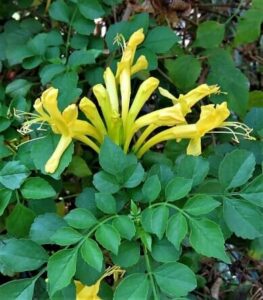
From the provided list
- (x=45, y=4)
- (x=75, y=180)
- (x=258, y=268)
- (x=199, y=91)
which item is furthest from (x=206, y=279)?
(x=45, y=4)

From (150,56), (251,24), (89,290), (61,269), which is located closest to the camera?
(61,269)

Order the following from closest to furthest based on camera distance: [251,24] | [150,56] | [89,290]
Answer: [89,290]
[150,56]
[251,24]

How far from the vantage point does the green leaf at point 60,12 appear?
0.89 meters

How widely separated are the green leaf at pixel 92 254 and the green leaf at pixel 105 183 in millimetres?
67

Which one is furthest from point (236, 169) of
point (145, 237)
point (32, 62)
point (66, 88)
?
point (32, 62)

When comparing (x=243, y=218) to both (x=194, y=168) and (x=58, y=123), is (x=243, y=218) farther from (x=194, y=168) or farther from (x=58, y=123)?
(x=58, y=123)

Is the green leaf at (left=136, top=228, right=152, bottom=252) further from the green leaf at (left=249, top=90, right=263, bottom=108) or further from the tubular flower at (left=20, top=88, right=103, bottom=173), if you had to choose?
the green leaf at (left=249, top=90, right=263, bottom=108)

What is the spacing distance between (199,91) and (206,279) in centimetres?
40

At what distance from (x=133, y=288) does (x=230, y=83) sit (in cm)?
39

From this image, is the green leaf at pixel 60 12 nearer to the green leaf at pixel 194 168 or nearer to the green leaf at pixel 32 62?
the green leaf at pixel 32 62

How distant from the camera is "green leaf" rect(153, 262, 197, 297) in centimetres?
63

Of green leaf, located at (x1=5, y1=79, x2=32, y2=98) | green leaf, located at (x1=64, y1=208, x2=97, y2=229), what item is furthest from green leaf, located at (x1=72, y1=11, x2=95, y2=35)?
green leaf, located at (x1=64, y1=208, x2=97, y2=229)

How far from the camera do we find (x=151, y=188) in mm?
669

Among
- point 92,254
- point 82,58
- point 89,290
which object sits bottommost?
Result: point 89,290
